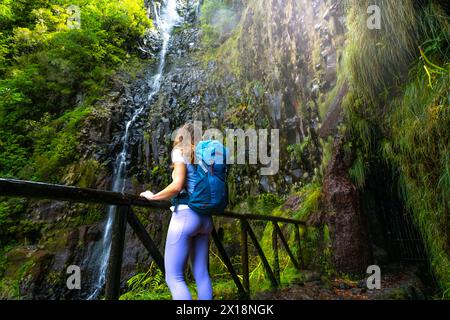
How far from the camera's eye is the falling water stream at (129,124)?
26.8 feet

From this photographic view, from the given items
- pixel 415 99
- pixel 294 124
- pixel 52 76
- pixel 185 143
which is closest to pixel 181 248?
pixel 185 143

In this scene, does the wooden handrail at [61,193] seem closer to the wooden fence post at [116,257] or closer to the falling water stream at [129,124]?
the wooden fence post at [116,257]

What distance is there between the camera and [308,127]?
6.57 meters

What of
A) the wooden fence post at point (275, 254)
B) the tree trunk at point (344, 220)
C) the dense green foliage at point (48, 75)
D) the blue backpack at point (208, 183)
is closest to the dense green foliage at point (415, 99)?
the tree trunk at point (344, 220)

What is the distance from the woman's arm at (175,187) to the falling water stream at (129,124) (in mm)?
1250

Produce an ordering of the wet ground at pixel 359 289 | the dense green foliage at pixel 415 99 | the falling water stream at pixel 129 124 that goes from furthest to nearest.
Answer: the falling water stream at pixel 129 124
the wet ground at pixel 359 289
the dense green foliage at pixel 415 99

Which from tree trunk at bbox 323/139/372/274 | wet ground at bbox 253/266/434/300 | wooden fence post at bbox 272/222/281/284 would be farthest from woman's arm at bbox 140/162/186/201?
tree trunk at bbox 323/139/372/274

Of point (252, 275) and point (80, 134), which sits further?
point (80, 134)

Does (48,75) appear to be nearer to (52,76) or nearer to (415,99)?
(52,76)

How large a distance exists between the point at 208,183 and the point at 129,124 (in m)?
9.59

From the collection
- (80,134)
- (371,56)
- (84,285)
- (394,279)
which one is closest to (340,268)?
(394,279)
